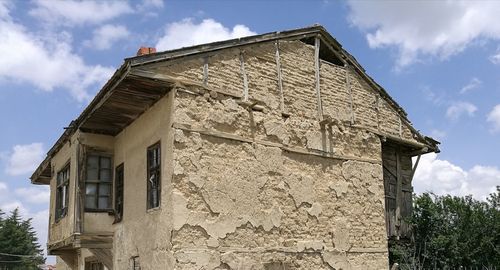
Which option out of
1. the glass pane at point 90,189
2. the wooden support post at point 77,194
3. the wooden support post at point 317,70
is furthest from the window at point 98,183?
the wooden support post at point 317,70

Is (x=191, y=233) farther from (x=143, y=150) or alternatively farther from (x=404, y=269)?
(x=404, y=269)

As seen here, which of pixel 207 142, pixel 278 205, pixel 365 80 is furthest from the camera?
pixel 365 80

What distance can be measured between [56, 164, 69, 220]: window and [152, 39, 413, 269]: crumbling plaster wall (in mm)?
5563

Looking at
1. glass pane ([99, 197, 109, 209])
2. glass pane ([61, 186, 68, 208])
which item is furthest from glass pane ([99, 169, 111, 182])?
glass pane ([61, 186, 68, 208])

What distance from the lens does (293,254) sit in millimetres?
11180

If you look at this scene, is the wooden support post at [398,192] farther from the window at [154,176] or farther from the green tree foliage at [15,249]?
the green tree foliage at [15,249]

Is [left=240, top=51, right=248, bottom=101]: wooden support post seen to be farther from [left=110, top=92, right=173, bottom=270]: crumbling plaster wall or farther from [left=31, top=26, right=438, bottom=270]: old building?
[left=110, top=92, right=173, bottom=270]: crumbling plaster wall

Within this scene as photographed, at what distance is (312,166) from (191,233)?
3575 mm

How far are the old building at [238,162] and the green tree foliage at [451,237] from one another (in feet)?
1.85

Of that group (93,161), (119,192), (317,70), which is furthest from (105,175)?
(317,70)

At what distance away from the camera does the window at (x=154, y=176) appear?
10516 millimetres

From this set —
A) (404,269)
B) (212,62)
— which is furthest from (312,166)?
(404,269)

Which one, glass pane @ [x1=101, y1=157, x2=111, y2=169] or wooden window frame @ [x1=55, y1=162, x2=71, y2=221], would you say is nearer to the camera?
glass pane @ [x1=101, y1=157, x2=111, y2=169]

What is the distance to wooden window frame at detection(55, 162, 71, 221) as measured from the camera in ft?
46.3
